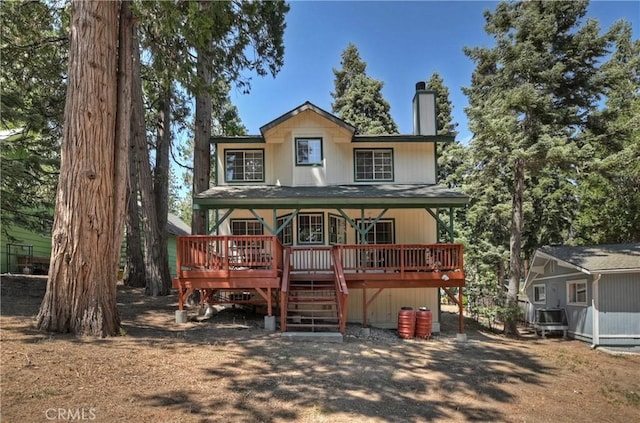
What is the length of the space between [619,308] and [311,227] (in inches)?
448

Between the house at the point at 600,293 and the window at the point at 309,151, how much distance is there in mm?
10390

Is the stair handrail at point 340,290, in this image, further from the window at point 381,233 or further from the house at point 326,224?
the window at point 381,233

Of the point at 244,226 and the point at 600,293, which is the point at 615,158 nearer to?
the point at 600,293

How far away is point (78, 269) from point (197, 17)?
555cm

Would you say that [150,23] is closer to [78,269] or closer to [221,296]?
[78,269]

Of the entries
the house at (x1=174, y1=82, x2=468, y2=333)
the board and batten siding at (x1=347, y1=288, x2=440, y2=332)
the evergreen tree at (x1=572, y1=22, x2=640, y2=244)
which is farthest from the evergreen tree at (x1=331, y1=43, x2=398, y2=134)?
the board and batten siding at (x1=347, y1=288, x2=440, y2=332)

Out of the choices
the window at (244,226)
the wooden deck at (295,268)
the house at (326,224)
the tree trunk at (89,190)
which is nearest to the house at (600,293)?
the house at (326,224)

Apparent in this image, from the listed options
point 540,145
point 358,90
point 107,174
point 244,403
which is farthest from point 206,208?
point 358,90

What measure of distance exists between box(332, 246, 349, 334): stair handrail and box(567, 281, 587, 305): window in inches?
411

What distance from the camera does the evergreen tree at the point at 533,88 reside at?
14.9 m

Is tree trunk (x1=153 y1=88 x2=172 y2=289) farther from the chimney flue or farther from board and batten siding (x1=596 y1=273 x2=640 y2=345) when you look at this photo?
board and batten siding (x1=596 y1=273 x2=640 y2=345)

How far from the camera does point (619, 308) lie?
14344mm

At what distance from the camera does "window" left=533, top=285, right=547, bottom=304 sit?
61.6 ft

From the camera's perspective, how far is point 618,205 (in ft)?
67.6
